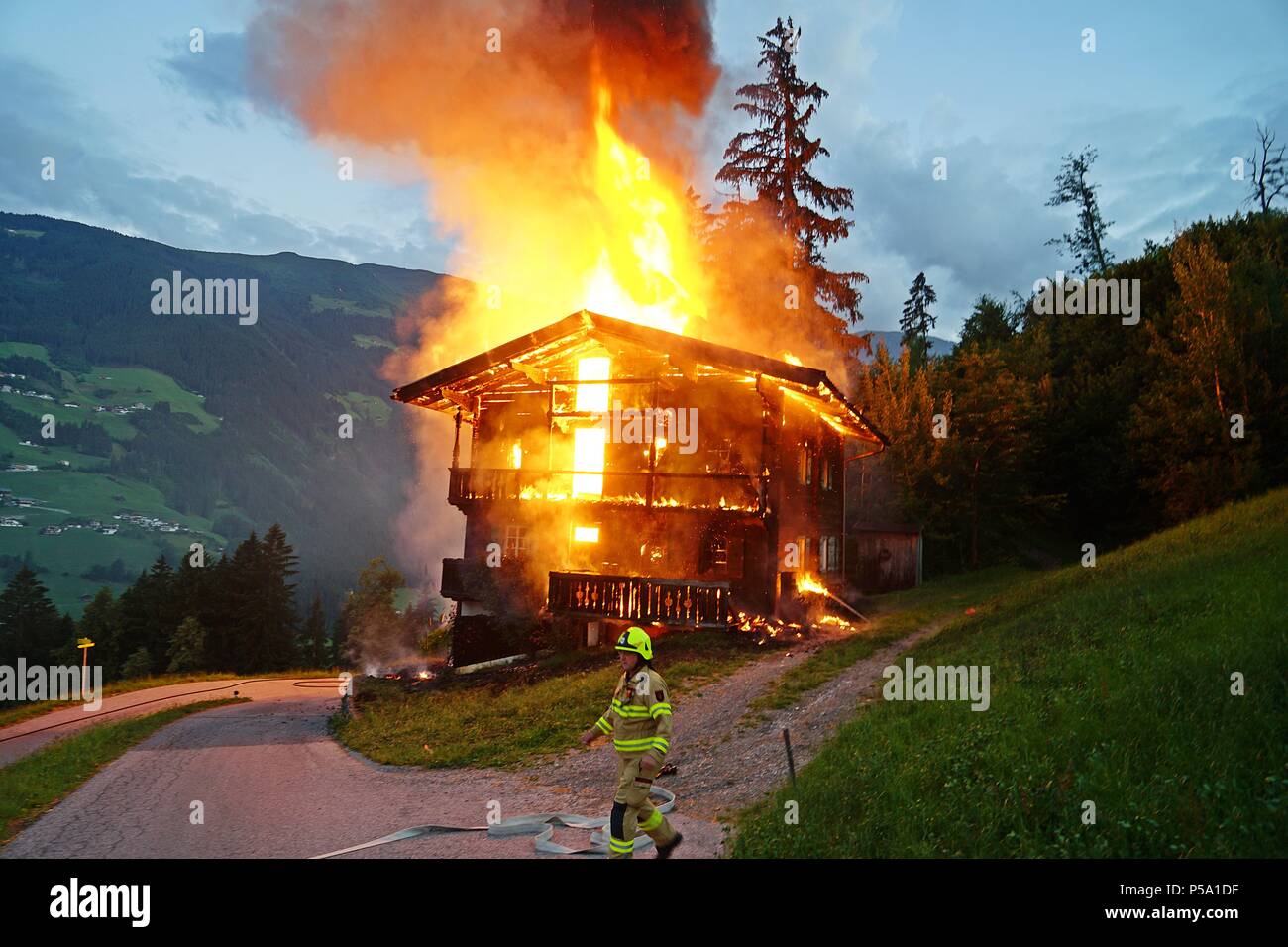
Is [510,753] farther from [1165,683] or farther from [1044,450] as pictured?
Answer: [1044,450]

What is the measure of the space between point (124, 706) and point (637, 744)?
21.4 m

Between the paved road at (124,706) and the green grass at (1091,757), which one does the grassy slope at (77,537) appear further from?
the green grass at (1091,757)

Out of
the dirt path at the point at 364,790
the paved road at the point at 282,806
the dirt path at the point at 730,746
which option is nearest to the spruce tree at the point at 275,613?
the dirt path at the point at 364,790

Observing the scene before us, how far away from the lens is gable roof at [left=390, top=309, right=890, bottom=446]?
64.8 ft

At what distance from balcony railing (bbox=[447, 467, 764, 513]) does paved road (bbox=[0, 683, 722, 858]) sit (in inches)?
419

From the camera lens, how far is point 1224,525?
18688 mm

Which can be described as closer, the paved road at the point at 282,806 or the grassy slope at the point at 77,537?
the paved road at the point at 282,806

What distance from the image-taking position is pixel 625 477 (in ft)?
73.2

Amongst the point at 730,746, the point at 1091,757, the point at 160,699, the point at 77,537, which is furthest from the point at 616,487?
the point at 77,537

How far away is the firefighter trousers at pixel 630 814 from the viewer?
6645mm

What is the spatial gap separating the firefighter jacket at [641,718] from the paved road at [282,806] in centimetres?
121

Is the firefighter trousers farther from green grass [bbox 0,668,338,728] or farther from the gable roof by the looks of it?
green grass [bbox 0,668,338,728]
